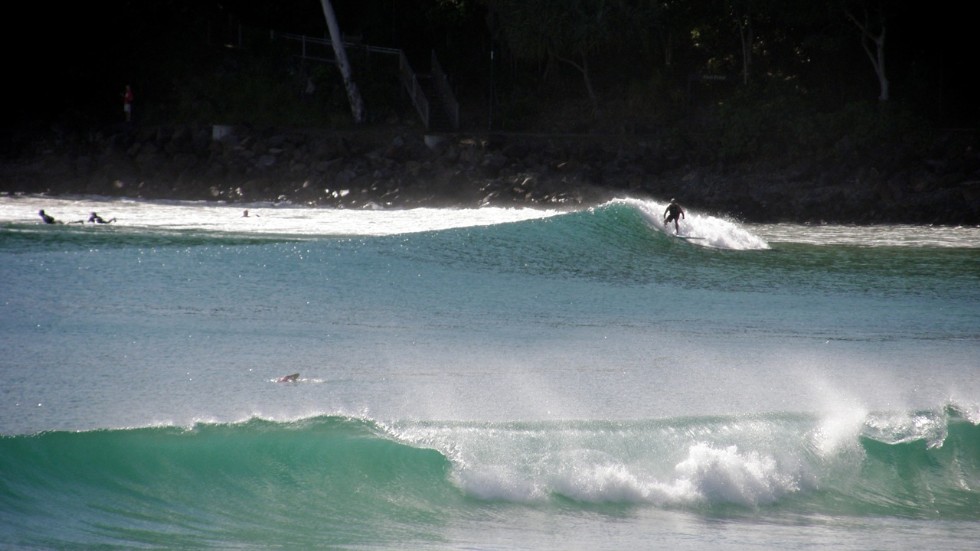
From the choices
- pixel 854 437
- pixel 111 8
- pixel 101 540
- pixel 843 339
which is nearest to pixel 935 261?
pixel 843 339

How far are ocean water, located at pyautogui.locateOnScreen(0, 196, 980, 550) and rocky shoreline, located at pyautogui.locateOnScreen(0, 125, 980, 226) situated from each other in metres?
15.3

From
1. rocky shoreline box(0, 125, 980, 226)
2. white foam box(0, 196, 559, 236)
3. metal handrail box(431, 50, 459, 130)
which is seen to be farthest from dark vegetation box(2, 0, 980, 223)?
white foam box(0, 196, 559, 236)

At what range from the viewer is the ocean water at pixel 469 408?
686 centimetres

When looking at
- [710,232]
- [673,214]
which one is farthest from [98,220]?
[710,232]

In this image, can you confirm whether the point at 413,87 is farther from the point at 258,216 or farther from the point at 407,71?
the point at 258,216

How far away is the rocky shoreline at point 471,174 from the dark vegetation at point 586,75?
0.23m

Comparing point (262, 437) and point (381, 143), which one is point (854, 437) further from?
point (381, 143)

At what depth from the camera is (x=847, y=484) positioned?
743 cm

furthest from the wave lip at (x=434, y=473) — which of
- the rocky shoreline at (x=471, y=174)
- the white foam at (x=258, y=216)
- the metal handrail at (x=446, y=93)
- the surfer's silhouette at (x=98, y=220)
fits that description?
the metal handrail at (x=446, y=93)

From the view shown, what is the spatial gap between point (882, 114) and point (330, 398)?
27650 millimetres

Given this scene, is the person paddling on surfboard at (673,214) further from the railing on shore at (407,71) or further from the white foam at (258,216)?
the railing on shore at (407,71)

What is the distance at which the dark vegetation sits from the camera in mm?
33938

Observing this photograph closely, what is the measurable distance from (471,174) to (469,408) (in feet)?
87.0

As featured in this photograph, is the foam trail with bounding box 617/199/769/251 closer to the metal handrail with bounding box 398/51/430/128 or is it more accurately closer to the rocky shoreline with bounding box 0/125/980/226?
the rocky shoreline with bounding box 0/125/980/226
